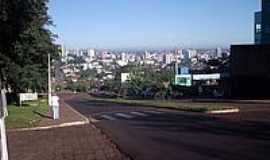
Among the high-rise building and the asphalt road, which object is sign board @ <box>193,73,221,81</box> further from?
the asphalt road

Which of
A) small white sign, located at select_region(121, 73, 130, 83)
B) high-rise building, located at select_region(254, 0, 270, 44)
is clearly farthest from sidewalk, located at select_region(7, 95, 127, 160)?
small white sign, located at select_region(121, 73, 130, 83)

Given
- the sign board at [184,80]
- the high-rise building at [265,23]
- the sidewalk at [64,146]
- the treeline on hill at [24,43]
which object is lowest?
the sidewalk at [64,146]

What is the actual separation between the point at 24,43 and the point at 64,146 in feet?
88.7

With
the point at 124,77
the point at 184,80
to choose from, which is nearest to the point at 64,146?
the point at 184,80

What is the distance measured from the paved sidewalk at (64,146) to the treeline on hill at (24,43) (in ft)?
59.3

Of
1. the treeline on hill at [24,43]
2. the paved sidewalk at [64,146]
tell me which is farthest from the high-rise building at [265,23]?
the paved sidewalk at [64,146]

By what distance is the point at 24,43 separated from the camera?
43719 millimetres

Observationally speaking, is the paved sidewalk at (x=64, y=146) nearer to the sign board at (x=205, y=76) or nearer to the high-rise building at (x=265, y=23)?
the high-rise building at (x=265, y=23)

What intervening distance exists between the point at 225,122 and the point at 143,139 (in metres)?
6.50

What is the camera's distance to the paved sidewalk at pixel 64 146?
50.5 ft

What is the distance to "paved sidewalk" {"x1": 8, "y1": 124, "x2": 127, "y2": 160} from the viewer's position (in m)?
15.4

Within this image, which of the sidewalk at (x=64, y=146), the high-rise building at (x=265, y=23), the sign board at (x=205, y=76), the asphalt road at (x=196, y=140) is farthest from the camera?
the sign board at (x=205, y=76)

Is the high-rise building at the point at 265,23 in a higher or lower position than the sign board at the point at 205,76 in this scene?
higher

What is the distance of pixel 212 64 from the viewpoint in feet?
425
